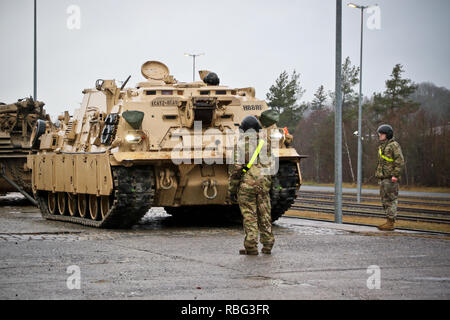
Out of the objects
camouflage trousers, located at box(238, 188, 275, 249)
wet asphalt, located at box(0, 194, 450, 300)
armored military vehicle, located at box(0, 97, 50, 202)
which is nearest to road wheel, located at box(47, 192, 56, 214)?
wet asphalt, located at box(0, 194, 450, 300)

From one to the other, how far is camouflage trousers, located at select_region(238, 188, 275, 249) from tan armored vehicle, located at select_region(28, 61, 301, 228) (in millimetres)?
4556

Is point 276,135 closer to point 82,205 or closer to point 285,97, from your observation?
point 82,205

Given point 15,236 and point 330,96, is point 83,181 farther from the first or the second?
point 330,96

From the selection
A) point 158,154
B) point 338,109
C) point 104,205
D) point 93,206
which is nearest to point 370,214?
point 338,109

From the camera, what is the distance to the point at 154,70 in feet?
67.5

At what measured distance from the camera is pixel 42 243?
45.1 feet

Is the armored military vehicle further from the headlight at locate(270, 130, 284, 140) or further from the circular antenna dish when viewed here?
the headlight at locate(270, 130, 284, 140)

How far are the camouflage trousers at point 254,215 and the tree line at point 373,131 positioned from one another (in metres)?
39.9

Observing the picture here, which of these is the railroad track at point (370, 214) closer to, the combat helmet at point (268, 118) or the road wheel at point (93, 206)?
the combat helmet at point (268, 118)

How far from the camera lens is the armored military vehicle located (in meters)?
26.7

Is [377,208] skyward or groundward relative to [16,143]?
groundward

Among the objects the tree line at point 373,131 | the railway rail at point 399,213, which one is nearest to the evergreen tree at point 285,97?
the tree line at point 373,131

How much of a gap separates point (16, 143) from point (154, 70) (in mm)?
8475

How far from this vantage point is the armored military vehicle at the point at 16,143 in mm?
26734
